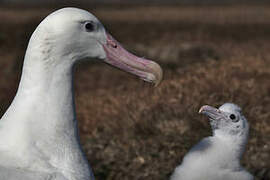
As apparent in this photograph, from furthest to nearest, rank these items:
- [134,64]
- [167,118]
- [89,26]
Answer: [167,118] → [134,64] → [89,26]

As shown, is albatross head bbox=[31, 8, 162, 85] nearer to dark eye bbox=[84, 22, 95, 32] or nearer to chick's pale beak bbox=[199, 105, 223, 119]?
dark eye bbox=[84, 22, 95, 32]

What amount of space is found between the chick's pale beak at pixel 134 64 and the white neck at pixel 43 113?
275 millimetres

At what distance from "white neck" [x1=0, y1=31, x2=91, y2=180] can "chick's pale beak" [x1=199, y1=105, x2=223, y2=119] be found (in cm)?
118

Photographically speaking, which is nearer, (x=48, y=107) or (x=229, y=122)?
(x=48, y=107)

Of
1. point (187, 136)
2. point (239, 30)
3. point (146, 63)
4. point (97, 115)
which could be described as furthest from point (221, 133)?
point (239, 30)

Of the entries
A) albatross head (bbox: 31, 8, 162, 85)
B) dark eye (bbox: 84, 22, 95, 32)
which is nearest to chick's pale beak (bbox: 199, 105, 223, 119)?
albatross head (bbox: 31, 8, 162, 85)

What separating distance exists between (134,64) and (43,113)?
0.49 m

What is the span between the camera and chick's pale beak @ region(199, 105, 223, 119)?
12.4 feet

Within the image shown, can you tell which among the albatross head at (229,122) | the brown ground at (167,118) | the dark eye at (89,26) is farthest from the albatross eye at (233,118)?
the dark eye at (89,26)

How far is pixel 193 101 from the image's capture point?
4.99 metres

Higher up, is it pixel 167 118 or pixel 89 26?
pixel 89 26

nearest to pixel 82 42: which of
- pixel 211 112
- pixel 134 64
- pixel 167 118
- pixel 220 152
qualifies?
pixel 134 64

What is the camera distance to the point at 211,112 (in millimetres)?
3850

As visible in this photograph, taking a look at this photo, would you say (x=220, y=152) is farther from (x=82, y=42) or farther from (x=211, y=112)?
(x=82, y=42)
